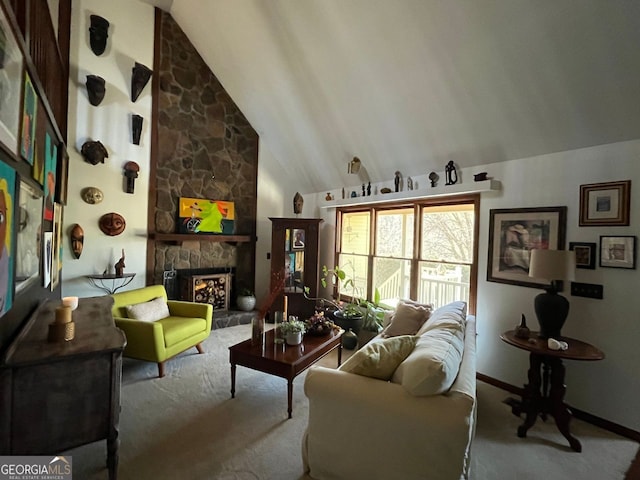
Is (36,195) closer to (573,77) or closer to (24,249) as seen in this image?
(24,249)

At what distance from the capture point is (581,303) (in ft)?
8.60

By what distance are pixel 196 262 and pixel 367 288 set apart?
279 cm

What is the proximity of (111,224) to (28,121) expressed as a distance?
9.51ft

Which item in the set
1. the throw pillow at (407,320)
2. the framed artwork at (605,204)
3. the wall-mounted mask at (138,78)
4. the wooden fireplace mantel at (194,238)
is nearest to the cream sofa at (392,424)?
the throw pillow at (407,320)

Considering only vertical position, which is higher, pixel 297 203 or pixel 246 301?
pixel 297 203

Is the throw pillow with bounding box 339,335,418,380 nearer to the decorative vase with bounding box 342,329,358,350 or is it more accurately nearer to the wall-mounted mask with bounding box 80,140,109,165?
the decorative vase with bounding box 342,329,358,350

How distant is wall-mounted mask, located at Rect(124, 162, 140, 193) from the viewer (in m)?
4.18

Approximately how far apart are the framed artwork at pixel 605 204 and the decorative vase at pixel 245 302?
442cm

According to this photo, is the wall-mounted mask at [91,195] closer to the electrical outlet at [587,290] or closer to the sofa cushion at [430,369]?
the sofa cushion at [430,369]

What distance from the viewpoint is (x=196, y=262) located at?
193 inches

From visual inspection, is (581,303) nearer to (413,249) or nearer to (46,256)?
(413,249)

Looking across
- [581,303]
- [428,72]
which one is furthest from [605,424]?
[428,72]

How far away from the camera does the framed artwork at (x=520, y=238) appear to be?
2793mm

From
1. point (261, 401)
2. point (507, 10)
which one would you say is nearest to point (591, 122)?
point (507, 10)
